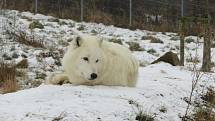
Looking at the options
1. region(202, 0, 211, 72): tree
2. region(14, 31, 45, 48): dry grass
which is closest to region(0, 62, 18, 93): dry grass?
region(14, 31, 45, 48): dry grass

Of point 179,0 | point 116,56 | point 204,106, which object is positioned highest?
point 179,0

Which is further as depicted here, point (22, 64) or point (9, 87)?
point (22, 64)

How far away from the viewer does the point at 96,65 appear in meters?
6.54

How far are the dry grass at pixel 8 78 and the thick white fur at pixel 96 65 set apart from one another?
0.60 meters

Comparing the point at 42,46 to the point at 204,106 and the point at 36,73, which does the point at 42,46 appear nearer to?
the point at 36,73

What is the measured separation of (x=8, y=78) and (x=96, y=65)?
2170 mm

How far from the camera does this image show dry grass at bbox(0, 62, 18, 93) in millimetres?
7078

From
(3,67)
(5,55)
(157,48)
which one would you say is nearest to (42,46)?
(5,55)

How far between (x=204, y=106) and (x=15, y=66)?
4025 millimetres

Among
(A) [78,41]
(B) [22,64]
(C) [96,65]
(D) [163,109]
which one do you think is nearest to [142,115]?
(D) [163,109]

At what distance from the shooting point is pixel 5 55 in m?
10.8

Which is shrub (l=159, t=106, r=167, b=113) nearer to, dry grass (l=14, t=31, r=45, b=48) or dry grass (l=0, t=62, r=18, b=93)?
dry grass (l=0, t=62, r=18, b=93)

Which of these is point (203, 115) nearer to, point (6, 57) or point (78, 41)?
point (78, 41)

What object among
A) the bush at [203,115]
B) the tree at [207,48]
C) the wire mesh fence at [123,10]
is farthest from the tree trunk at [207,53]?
the wire mesh fence at [123,10]
